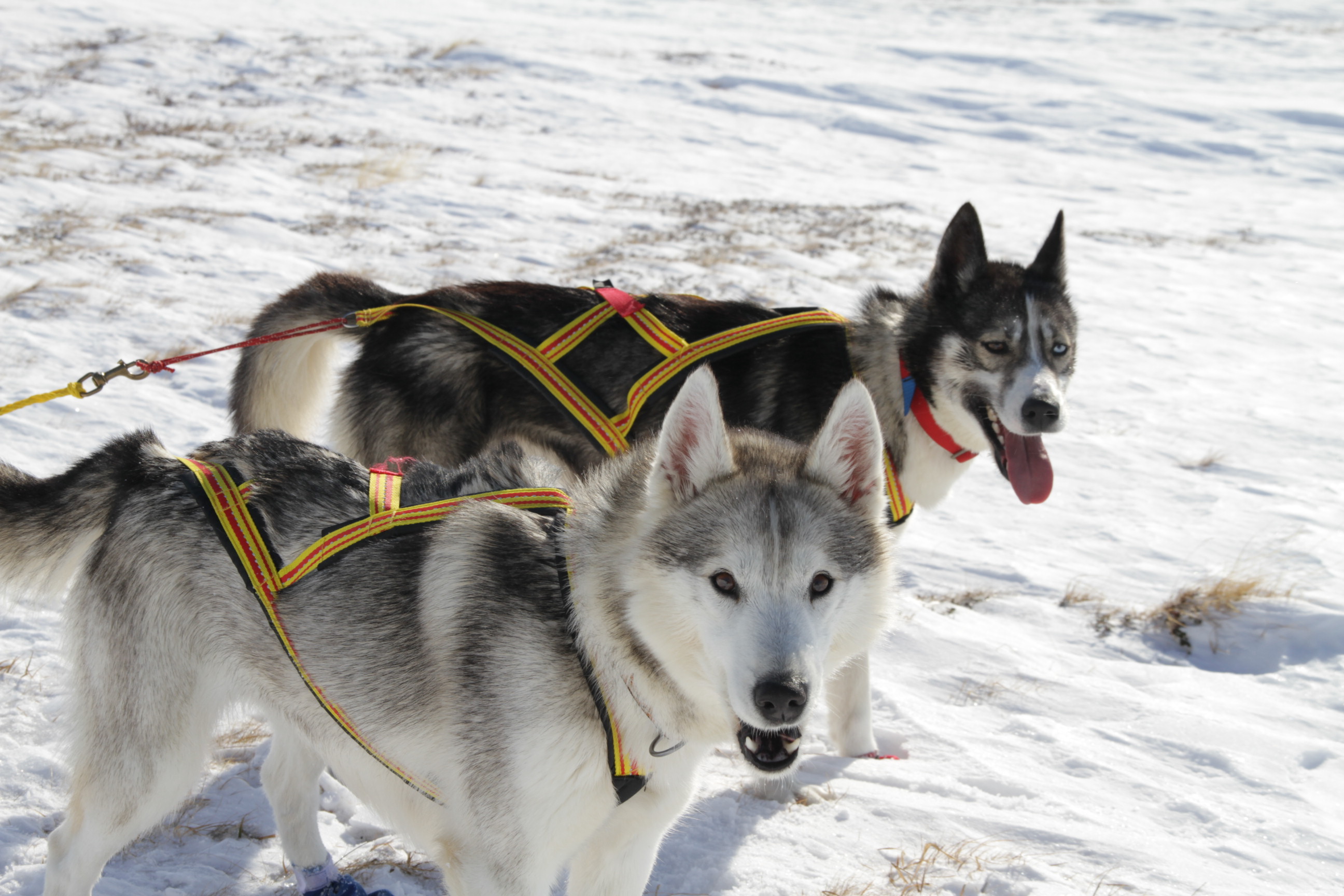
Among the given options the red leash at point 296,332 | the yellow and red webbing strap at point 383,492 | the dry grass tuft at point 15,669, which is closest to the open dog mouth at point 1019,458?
the yellow and red webbing strap at point 383,492

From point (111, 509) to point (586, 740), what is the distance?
1356 millimetres

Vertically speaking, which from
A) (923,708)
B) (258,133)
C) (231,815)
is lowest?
(923,708)

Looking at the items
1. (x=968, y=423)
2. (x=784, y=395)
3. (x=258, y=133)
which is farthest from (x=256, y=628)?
(x=258, y=133)

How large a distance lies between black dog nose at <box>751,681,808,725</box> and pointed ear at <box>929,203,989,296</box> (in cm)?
257

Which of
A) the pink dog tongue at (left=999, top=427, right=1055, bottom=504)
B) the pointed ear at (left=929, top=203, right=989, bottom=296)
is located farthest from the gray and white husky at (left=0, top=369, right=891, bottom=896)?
the pointed ear at (left=929, top=203, right=989, bottom=296)

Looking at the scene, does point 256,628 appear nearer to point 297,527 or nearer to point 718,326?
point 297,527

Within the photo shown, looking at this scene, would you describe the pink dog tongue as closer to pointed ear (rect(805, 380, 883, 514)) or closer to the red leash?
pointed ear (rect(805, 380, 883, 514))

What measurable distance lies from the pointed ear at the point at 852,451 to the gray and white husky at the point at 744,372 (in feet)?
4.84

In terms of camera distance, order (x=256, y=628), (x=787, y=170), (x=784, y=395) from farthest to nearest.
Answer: (x=787, y=170), (x=784, y=395), (x=256, y=628)

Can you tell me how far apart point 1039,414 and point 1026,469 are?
29 centimetres

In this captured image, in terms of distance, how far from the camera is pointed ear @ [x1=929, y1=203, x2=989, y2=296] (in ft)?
13.3

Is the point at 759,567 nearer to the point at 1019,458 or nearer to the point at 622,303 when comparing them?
the point at 622,303

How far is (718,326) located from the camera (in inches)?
160

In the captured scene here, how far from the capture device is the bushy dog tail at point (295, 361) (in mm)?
3754
